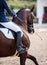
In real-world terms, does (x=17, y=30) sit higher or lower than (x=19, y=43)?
higher

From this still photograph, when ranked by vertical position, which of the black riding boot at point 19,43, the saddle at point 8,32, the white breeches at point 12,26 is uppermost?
the white breeches at point 12,26

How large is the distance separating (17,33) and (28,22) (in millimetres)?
965

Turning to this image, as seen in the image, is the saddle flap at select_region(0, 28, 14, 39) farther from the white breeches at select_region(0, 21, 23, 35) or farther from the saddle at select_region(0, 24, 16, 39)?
the white breeches at select_region(0, 21, 23, 35)

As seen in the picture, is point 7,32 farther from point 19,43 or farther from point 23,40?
point 23,40

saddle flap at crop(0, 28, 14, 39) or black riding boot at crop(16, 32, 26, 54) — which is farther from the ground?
saddle flap at crop(0, 28, 14, 39)

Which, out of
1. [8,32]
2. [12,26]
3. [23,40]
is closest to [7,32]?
[8,32]

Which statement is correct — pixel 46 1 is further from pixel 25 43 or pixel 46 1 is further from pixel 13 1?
pixel 25 43

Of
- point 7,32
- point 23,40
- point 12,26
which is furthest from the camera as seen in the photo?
point 23,40

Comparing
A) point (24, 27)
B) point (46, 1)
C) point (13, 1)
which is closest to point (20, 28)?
point (24, 27)

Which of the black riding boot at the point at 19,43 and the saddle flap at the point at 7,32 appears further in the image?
the black riding boot at the point at 19,43

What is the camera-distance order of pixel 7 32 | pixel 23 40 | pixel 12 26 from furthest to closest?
1. pixel 23 40
2. pixel 12 26
3. pixel 7 32

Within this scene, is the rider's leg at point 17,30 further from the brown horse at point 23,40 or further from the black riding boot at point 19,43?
the brown horse at point 23,40

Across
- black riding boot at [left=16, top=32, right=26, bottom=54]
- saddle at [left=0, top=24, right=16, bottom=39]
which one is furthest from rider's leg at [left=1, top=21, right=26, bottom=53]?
saddle at [left=0, top=24, right=16, bottom=39]

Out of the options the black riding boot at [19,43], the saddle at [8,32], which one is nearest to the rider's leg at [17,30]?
the black riding boot at [19,43]
